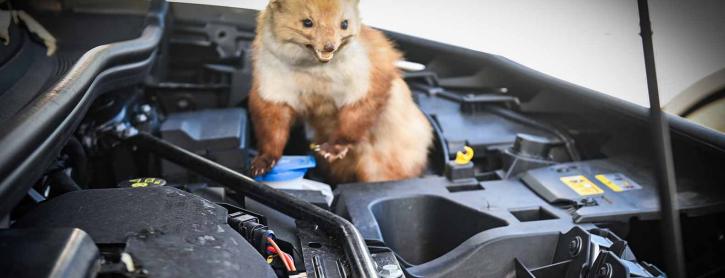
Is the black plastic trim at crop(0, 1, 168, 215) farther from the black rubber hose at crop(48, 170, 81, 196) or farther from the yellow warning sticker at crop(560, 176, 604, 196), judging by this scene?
the yellow warning sticker at crop(560, 176, 604, 196)

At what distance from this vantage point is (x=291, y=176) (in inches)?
67.6

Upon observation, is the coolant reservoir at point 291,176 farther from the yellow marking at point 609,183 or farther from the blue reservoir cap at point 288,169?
the yellow marking at point 609,183

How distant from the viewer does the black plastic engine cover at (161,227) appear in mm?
844

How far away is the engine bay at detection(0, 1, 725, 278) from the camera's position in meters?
0.92

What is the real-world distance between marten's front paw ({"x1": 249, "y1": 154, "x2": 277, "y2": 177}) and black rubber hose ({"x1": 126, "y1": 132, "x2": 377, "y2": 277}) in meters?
0.24

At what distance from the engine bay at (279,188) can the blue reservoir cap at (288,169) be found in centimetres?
5

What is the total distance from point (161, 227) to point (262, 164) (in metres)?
0.72

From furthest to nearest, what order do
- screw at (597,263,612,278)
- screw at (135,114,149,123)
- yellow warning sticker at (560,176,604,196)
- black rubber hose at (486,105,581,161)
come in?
black rubber hose at (486,105,581,161)
screw at (135,114,149,123)
yellow warning sticker at (560,176,604,196)
screw at (597,263,612,278)

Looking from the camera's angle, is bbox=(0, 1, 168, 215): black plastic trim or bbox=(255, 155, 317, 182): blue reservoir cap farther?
bbox=(255, 155, 317, 182): blue reservoir cap

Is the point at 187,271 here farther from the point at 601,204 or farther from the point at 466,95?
the point at 466,95

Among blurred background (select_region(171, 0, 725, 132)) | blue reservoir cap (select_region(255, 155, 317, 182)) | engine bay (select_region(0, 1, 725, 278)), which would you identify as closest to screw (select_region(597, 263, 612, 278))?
engine bay (select_region(0, 1, 725, 278))

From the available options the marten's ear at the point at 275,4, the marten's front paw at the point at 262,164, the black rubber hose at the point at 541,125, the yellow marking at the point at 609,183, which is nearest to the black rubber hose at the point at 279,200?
the marten's front paw at the point at 262,164

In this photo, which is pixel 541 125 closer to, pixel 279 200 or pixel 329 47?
pixel 329 47

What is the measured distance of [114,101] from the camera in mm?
1662
